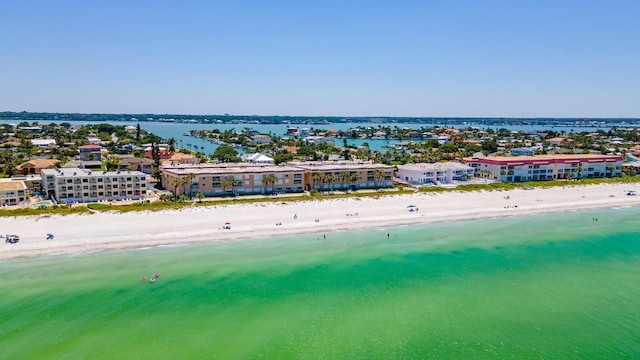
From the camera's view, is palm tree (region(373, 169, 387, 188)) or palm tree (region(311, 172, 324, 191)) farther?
palm tree (region(373, 169, 387, 188))

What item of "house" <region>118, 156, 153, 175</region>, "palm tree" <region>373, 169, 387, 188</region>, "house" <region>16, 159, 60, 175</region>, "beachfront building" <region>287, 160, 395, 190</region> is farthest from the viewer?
"house" <region>118, 156, 153, 175</region>

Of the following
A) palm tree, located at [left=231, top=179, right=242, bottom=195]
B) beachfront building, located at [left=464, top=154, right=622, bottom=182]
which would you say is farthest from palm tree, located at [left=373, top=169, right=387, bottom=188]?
beachfront building, located at [left=464, top=154, right=622, bottom=182]

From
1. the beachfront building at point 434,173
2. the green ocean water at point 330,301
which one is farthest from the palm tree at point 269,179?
the beachfront building at point 434,173

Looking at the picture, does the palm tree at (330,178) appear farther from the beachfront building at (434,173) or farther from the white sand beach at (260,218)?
the beachfront building at (434,173)

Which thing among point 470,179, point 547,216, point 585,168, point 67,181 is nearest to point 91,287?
point 67,181

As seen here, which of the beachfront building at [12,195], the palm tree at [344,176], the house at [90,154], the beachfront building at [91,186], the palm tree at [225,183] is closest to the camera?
the beachfront building at [12,195]

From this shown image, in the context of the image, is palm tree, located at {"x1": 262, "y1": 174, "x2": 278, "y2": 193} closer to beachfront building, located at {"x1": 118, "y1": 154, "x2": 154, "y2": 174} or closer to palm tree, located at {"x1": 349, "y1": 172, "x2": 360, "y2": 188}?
palm tree, located at {"x1": 349, "y1": 172, "x2": 360, "y2": 188}

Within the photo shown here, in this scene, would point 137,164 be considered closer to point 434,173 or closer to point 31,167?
point 31,167
